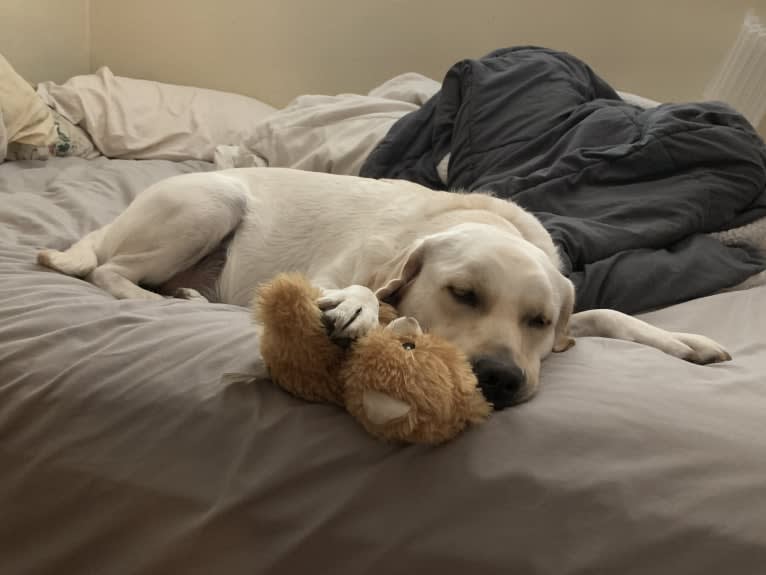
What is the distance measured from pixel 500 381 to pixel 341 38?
2.96 m

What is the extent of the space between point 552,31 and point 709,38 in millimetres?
719

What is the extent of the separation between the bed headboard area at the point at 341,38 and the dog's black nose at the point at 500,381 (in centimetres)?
270

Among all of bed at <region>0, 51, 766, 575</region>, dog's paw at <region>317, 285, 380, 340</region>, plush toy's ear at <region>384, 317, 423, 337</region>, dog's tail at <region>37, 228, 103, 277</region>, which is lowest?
dog's tail at <region>37, 228, 103, 277</region>

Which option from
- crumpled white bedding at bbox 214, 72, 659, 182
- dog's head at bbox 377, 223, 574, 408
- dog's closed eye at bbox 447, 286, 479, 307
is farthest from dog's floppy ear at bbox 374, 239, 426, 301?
crumpled white bedding at bbox 214, 72, 659, 182

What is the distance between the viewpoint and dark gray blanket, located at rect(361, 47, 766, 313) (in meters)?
1.69

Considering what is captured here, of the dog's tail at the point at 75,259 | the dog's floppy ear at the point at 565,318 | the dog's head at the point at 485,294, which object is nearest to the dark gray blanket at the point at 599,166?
the dog's floppy ear at the point at 565,318

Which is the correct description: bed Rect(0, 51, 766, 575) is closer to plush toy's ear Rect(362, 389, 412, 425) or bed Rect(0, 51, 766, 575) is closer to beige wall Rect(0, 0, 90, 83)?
plush toy's ear Rect(362, 389, 412, 425)

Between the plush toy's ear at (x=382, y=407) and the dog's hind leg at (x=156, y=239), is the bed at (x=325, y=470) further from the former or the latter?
the dog's hind leg at (x=156, y=239)

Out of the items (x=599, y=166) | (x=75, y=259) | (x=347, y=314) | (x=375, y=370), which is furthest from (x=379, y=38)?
(x=375, y=370)

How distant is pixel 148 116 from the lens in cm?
313

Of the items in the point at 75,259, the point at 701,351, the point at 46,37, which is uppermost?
the point at 701,351

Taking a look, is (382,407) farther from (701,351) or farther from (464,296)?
(701,351)

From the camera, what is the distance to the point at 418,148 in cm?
240

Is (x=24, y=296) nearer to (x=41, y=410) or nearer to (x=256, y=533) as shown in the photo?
(x=41, y=410)
